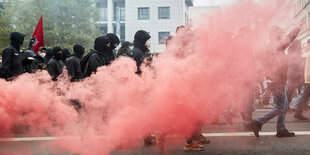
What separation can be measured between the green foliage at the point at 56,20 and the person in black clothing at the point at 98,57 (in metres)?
24.1

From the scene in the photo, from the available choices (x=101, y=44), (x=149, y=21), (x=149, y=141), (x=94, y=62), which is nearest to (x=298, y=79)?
(x=149, y=141)

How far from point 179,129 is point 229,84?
102 cm

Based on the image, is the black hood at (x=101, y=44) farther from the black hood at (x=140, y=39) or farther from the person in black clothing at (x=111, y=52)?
the black hood at (x=140, y=39)

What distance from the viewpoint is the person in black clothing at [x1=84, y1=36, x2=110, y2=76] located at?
5314 mm

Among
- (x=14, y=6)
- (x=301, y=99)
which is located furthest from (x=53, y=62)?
(x=14, y=6)

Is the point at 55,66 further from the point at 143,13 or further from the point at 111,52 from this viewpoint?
the point at 143,13

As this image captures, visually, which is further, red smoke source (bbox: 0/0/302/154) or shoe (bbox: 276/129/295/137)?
shoe (bbox: 276/129/295/137)

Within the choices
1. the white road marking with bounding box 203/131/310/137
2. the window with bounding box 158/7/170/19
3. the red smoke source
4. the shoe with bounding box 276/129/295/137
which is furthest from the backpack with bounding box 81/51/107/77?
the window with bounding box 158/7/170/19

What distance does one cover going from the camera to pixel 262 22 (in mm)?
4363

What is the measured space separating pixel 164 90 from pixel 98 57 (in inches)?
70.1

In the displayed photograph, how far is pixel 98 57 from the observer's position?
214 inches

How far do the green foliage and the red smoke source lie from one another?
2537 centimetres

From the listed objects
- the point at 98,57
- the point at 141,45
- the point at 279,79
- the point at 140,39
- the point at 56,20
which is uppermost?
the point at 56,20

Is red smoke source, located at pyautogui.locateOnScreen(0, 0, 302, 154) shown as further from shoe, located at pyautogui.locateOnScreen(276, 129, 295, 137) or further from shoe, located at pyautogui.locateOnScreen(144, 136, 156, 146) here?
shoe, located at pyautogui.locateOnScreen(276, 129, 295, 137)
